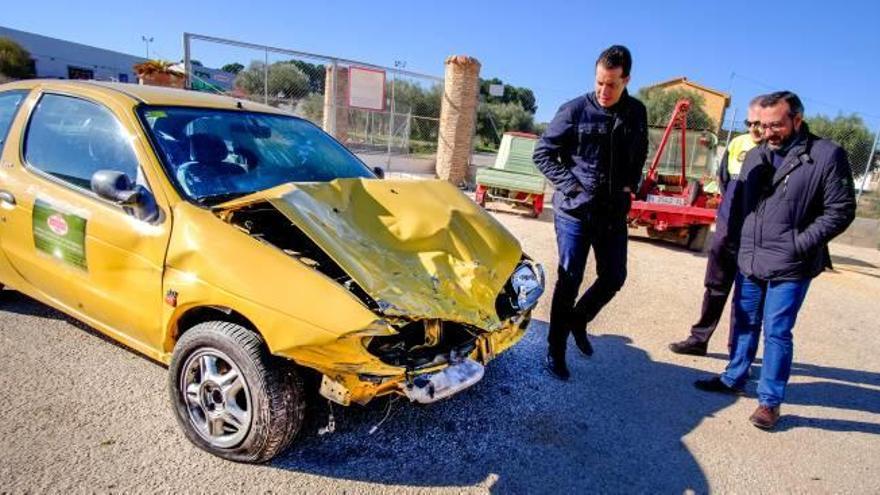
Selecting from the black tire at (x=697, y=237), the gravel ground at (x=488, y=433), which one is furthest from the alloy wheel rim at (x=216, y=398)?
the black tire at (x=697, y=237)

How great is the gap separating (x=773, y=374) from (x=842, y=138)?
19.4 m

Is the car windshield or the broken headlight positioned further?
the broken headlight

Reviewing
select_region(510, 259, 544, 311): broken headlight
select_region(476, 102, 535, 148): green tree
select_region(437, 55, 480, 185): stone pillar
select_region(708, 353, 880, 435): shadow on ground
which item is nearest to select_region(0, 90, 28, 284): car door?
select_region(510, 259, 544, 311): broken headlight

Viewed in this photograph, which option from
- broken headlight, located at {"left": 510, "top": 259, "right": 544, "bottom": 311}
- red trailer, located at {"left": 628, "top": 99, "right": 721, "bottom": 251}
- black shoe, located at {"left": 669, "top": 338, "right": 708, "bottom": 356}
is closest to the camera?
broken headlight, located at {"left": 510, "top": 259, "right": 544, "bottom": 311}

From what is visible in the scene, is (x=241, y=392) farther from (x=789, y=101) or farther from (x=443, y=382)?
(x=789, y=101)

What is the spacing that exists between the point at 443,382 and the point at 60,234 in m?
2.28

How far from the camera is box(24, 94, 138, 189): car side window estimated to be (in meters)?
2.86

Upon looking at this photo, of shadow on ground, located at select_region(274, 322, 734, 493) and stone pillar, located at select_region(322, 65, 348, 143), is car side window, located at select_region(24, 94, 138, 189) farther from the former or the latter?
stone pillar, located at select_region(322, 65, 348, 143)

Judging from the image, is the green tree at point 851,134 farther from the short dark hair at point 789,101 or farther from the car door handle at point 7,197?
the car door handle at point 7,197

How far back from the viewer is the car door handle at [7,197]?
10.3 feet

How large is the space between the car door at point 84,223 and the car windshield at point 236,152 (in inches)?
5.8

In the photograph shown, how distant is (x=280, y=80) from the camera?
14.0m

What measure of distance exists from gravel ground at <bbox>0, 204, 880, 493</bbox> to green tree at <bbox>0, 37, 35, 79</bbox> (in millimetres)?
38985

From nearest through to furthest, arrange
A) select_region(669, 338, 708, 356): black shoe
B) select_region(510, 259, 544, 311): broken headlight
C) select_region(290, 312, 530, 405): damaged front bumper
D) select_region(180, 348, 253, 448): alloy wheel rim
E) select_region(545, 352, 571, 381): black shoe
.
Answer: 1. select_region(290, 312, 530, 405): damaged front bumper
2. select_region(180, 348, 253, 448): alloy wheel rim
3. select_region(510, 259, 544, 311): broken headlight
4. select_region(545, 352, 571, 381): black shoe
5. select_region(669, 338, 708, 356): black shoe
